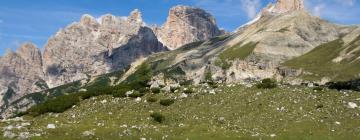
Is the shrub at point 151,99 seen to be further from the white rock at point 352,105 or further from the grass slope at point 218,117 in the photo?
the white rock at point 352,105

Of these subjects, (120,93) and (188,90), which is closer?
(188,90)

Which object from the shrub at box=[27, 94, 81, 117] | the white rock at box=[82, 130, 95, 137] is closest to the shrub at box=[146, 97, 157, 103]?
the shrub at box=[27, 94, 81, 117]

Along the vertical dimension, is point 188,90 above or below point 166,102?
above

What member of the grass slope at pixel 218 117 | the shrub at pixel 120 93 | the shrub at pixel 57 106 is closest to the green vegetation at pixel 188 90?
the grass slope at pixel 218 117

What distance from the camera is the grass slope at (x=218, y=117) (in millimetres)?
45438

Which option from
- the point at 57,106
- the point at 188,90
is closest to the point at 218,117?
the point at 188,90

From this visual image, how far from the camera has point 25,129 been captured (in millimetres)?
46375

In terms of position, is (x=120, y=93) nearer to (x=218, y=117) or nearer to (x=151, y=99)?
(x=151, y=99)

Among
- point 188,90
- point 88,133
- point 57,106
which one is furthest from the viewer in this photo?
point 188,90

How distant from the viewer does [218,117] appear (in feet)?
175

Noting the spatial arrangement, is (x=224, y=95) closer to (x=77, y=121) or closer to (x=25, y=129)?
(x=77, y=121)

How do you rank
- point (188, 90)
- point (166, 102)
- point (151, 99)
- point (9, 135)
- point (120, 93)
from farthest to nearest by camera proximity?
point (120, 93)
point (188, 90)
point (151, 99)
point (166, 102)
point (9, 135)

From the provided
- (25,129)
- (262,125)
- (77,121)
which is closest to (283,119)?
(262,125)

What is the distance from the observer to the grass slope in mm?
45438
